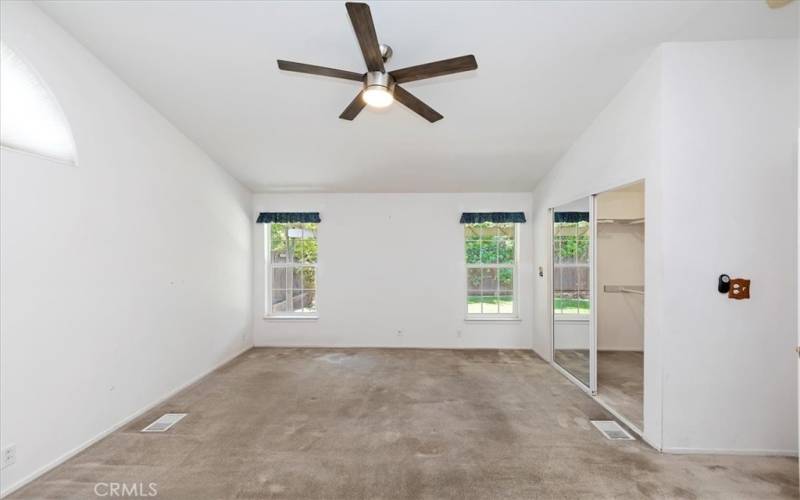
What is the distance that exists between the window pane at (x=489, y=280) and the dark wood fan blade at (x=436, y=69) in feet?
12.0

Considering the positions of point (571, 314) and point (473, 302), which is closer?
point (571, 314)

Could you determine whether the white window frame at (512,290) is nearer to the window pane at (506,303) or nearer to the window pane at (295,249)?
the window pane at (506,303)

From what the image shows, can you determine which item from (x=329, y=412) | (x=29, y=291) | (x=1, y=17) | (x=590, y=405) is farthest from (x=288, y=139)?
(x=590, y=405)

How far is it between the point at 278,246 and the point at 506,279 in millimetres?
3570

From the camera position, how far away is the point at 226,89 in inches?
115

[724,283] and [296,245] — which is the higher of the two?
[296,245]

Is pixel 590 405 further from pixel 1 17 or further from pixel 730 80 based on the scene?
pixel 1 17

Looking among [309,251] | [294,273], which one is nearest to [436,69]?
[309,251]

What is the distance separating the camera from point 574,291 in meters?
3.74

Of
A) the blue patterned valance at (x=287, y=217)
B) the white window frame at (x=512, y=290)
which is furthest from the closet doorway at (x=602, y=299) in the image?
the blue patterned valance at (x=287, y=217)

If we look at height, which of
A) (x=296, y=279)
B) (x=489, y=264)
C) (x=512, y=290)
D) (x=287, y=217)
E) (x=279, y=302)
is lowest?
(x=279, y=302)

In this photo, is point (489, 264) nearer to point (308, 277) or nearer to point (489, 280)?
point (489, 280)

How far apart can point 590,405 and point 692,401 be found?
0.89m

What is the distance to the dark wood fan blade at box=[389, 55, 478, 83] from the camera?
5.95 feet
